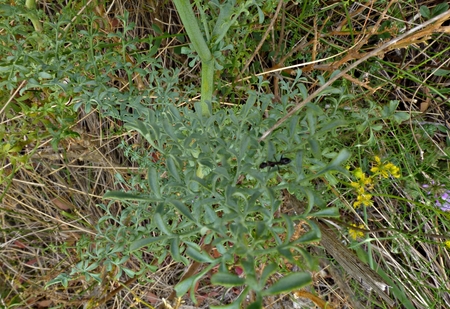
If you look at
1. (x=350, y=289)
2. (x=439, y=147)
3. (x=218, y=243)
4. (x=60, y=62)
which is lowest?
(x=350, y=289)

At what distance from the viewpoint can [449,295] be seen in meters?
1.61

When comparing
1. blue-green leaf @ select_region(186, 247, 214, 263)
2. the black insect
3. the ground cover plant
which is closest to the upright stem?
the ground cover plant

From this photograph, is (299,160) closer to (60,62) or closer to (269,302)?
(60,62)

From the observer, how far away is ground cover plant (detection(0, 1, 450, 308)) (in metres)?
0.90

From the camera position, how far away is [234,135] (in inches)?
36.2

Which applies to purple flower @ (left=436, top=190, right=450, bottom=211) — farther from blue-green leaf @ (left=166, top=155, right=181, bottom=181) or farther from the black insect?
blue-green leaf @ (left=166, top=155, right=181, bottom=181)

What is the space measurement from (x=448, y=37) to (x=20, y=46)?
1518 millimetres

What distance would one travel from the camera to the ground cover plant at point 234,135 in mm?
900


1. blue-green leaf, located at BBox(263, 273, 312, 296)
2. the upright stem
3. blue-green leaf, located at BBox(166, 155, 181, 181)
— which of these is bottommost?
blue-green leaf, located at BBox(263, 273, 312, 296)

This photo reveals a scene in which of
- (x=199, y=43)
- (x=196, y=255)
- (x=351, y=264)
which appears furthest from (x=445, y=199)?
(x=196, y=255)

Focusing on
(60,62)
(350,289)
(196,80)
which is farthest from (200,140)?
(350,289)

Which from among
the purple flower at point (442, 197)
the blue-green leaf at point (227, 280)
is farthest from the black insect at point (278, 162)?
the purple flower at point (442, 197)

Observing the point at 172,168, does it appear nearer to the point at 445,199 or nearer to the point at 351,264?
the point at 351,264

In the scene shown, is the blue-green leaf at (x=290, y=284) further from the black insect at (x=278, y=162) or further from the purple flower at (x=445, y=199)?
the purple flower at (x=445, y=199)
